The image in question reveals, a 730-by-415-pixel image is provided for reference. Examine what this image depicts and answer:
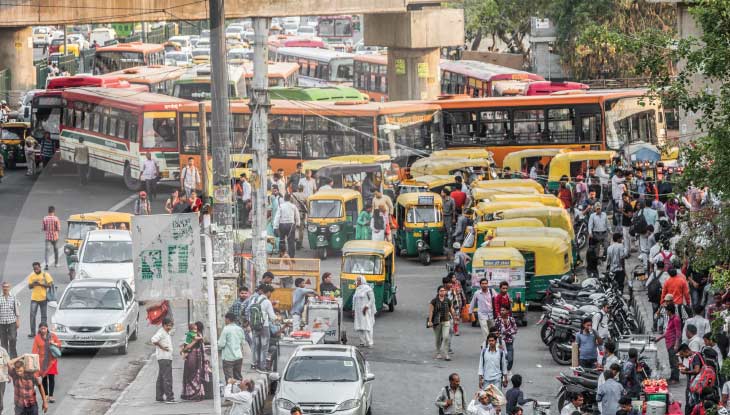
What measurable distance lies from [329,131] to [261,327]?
21.6m

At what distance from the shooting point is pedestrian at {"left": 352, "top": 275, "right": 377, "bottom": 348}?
87.7 ft

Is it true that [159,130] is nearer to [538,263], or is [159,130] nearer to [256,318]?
[538,263]

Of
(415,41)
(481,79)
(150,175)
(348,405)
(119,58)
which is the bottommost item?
(348,405)

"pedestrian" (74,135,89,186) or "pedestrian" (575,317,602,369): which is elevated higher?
"pedestrian" (74,135,89,186)

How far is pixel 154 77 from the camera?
5738 centimetres

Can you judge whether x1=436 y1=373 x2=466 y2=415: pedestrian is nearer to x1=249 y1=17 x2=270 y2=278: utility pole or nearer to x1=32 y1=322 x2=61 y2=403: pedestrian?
x1=32 y1=322 x2=61 y2=403: pedestrian

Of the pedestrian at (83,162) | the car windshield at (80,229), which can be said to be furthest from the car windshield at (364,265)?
the pedestrian at (83,162)

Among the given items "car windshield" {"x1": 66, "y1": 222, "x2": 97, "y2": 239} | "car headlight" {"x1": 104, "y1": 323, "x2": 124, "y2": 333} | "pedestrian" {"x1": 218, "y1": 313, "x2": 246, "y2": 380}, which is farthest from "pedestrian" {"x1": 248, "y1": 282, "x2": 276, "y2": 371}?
"car windshield" {"x1": 66, "y1": 222, "x2": 97, "y2": 239}

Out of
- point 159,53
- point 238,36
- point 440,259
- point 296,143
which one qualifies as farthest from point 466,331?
point 238,36

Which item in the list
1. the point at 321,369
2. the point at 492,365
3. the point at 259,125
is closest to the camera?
the point at 321,369

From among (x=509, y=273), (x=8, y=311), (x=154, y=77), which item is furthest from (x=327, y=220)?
(x=154, y=77)

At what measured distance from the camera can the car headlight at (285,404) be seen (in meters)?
21.0

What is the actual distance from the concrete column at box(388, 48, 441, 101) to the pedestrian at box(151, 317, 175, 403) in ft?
107

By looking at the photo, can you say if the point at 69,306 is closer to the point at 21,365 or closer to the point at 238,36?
the point at 21,365
